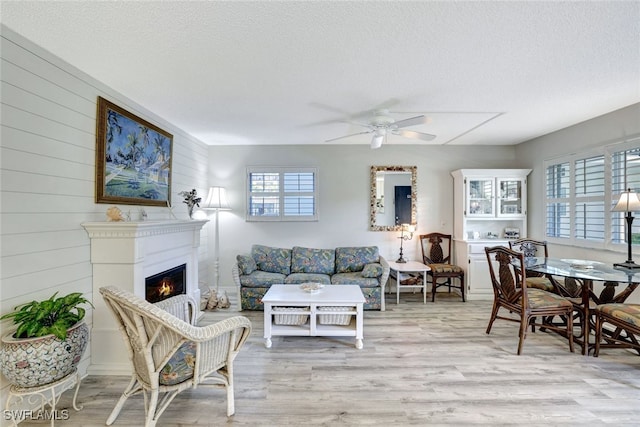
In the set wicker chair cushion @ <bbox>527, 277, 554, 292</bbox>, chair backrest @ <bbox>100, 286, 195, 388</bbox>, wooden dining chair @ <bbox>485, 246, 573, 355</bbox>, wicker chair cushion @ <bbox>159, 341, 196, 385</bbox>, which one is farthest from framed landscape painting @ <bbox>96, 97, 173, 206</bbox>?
wicker chair cushion @ <bbox>527, 277, 554, 292</bbox>

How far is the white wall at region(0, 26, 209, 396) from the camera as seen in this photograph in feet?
6.01

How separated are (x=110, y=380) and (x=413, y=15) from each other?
358cm

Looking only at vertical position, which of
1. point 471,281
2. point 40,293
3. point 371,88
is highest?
point 371,88

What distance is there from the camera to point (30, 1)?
1.59m

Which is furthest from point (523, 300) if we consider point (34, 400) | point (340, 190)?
point (34, 400)

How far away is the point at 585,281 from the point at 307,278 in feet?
10.3

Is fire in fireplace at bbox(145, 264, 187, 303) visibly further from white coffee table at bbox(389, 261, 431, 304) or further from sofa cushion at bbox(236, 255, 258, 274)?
white coffee table at bbox(389, 261, 431, 304)

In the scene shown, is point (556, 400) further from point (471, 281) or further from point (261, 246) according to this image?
point (261, 246)

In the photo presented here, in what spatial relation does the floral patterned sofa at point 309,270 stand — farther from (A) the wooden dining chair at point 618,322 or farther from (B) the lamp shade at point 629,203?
(B) the lamp shade at point 629,203

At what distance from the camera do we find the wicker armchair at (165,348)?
1.68m

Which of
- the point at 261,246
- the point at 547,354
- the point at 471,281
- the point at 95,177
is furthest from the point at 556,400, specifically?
the point at 95,177

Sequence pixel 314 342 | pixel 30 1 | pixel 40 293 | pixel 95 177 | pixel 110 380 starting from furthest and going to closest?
pixel 314 342 → pixel 95 177 → pixel 110 380 → pixel 40 293 → pixel 30 1

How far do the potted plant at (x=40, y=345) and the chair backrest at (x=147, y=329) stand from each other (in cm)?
34

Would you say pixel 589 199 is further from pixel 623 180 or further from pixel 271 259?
pixel 271 259
